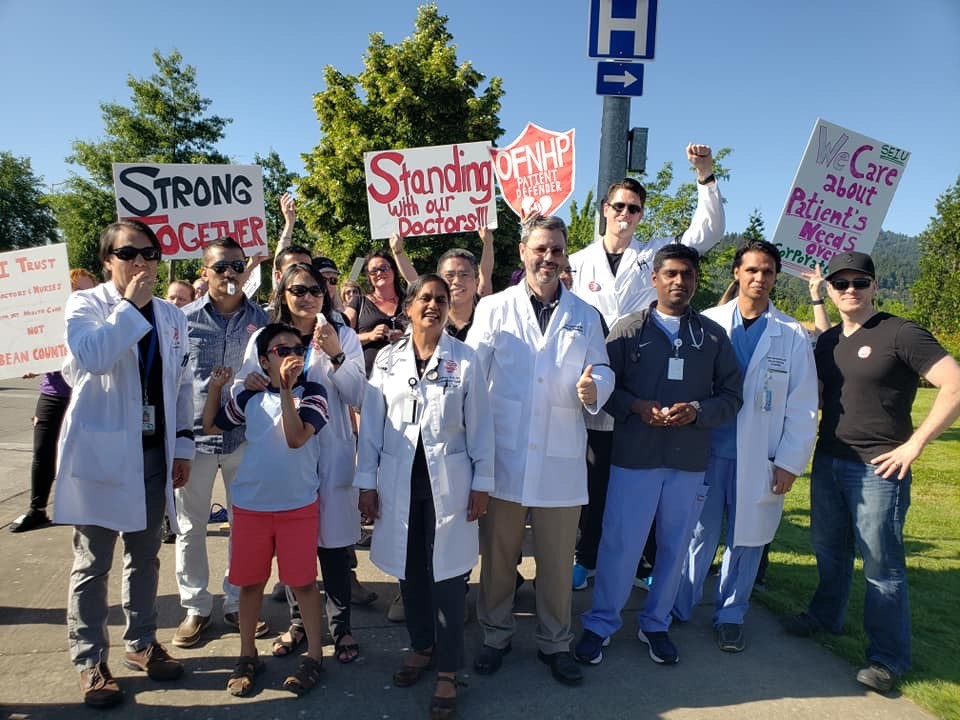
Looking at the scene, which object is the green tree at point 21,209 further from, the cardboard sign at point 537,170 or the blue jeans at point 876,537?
the blue jeans at point 876,537

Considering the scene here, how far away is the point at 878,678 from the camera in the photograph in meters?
3.27

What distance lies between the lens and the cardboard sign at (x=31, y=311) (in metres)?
4.08

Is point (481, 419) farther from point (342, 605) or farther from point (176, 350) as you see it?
point (176, 350)

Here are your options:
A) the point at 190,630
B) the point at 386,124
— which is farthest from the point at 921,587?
the point at 386,124

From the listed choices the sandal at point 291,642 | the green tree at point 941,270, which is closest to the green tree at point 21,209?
Answer: the sandal at point 291,642

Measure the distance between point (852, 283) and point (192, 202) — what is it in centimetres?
517

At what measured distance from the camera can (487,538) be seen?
3.46m

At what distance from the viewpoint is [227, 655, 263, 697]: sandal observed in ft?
10.0

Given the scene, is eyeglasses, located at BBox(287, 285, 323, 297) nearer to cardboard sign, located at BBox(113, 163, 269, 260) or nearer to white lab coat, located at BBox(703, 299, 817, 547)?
cardboard sign, located at BBox(113, 163, 269, 260)

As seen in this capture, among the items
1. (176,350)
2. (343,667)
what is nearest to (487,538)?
(343,667)

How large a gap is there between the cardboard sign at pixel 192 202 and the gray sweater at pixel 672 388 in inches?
139

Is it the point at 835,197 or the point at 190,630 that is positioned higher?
the point at 835,197

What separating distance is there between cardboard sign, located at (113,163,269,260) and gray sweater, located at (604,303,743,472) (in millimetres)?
3518

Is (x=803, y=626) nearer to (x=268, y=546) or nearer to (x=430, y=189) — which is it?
(x=268, y=546)
